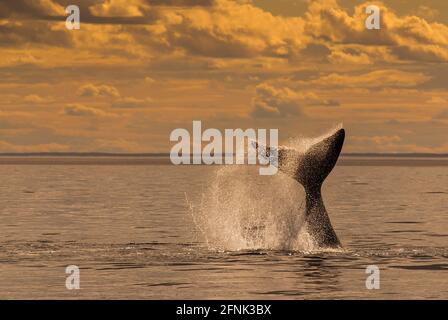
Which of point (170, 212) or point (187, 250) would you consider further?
point (170, 212)

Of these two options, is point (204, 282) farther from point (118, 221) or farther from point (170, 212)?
point (170, 212)

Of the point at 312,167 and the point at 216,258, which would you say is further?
the point at 216,258

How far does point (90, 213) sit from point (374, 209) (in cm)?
1610

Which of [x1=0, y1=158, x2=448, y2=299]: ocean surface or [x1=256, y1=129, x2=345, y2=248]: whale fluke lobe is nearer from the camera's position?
[x1=0, y1=158, x2=448, y2=299]: ocean surface

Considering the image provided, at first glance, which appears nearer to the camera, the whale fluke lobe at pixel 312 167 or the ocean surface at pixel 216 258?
the ocean surface at pixel 216 258

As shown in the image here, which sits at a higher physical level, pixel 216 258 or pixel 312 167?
pixel 312 167

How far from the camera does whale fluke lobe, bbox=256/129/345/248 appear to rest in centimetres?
3005

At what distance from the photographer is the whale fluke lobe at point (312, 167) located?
3005cm

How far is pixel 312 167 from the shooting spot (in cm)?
3033

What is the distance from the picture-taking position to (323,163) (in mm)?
30203
